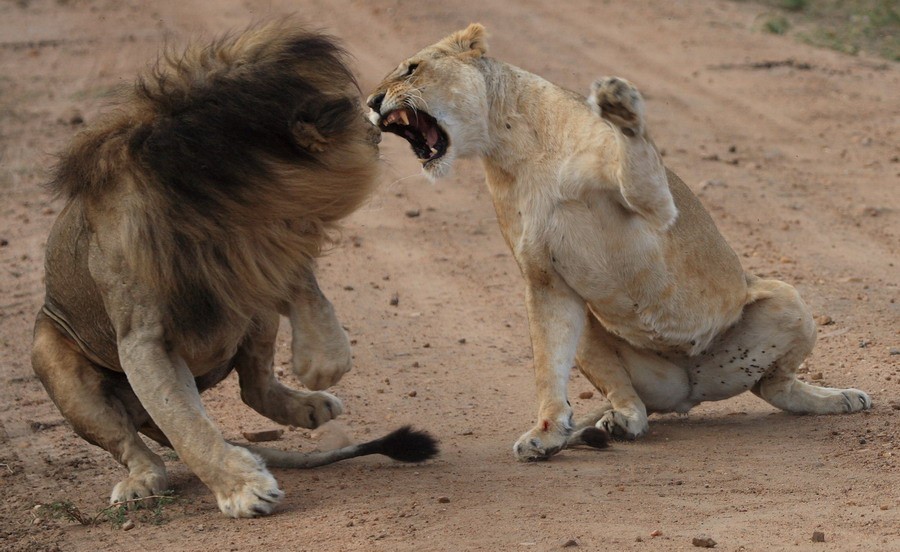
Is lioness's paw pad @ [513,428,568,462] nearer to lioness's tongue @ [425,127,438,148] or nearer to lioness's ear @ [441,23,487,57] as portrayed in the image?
lioness's tongue @ [425,127,438,148]

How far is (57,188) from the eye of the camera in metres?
4.39

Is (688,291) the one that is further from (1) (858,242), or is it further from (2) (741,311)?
(1) (858,242)

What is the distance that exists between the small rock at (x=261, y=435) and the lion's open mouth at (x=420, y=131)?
4.11 ft

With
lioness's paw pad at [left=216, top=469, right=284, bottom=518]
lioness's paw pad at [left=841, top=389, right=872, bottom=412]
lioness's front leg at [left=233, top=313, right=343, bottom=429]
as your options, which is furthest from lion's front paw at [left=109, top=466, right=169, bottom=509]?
lioness's paw pad at [left=841, top=389, right=872, bottom=412]

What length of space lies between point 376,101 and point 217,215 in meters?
0.85

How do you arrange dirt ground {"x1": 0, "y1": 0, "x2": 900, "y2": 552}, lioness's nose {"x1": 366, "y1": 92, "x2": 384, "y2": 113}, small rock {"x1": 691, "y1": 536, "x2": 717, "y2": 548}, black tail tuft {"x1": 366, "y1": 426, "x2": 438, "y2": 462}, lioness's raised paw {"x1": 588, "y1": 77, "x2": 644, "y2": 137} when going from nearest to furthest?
small rock {"x1": 691, "y1": 536, "x2": 717, "y2": 548}
dirt ground {"x1": 0, "y1": 0, "x2": 900, "y2": 552}
lioness's raised paw {"x1": 588, "y1": 77, "x2": 644, "y2": 137}
black tail tuft {"x1": 366, "y1": 426, "x2": 438, "y2": 462}
lioness's nose {"x1": 366, "y1": 92, "x2": 384, "y2": 113}

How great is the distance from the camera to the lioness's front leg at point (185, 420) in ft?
13.2

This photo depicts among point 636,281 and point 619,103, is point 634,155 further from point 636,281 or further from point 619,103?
point 636,281

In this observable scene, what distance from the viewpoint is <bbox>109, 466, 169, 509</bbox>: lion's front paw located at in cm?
430

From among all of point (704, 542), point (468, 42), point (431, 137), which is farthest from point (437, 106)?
point (704, 542)

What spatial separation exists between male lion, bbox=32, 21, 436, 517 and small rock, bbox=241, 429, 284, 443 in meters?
0.74

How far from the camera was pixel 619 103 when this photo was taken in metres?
4.02

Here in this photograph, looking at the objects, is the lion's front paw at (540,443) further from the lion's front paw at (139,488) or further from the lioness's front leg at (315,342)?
the lion's front paw at (139,488)

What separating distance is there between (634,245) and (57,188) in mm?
1882
